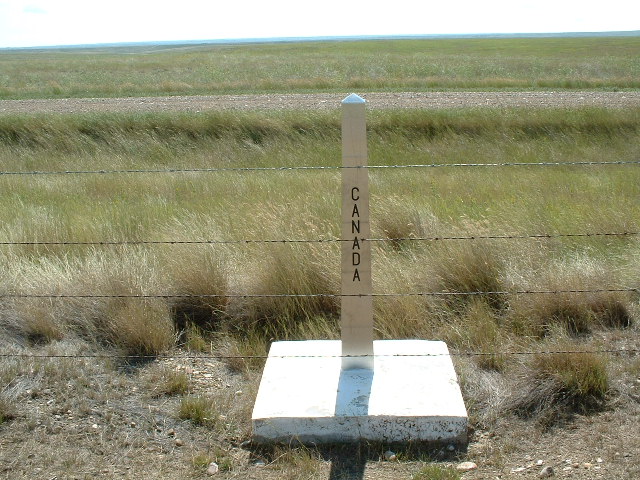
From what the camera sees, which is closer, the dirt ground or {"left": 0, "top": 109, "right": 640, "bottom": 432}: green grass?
the dirt ground

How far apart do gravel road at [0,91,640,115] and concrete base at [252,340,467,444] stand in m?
16.0

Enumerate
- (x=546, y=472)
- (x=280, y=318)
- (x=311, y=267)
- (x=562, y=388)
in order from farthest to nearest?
(x=311, y=267) < (x=280, y=318) < (x=562, y=388) < (x=546, y=472)

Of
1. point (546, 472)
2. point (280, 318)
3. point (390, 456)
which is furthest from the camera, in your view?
point (280, 318)

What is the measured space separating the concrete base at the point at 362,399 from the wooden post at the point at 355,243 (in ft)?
0.45

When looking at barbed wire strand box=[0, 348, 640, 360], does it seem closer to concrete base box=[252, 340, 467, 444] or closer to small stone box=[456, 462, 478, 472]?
concrete base box=[252, 340, 467, 444]

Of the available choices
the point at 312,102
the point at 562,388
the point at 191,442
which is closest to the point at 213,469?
the point at 191,442

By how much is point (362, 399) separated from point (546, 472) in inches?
39.8

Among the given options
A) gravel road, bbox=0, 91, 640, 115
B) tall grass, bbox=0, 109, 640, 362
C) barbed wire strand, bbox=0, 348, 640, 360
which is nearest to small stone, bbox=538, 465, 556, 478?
barbed wire strand, bbox=0, 348, 640, 360

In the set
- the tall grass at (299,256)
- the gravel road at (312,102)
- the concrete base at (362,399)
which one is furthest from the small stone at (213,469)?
the gravel road at (312,102)

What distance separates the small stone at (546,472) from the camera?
3904 millimetres

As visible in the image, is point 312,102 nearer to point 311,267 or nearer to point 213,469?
point 311,267

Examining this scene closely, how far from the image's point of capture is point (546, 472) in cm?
392

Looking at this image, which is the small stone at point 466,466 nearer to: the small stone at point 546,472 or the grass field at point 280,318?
the grass field at point 280,318

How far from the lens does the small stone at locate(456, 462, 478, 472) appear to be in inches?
157
